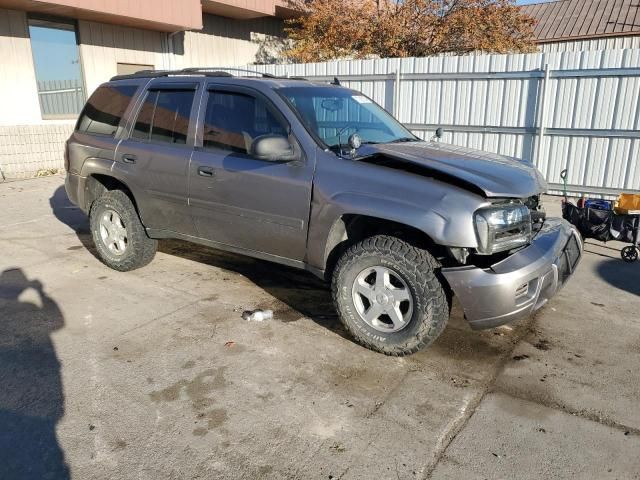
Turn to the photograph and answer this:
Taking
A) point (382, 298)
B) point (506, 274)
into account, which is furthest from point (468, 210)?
point (382, 298)

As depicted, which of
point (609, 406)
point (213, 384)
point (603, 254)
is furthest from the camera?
point (603, 254)

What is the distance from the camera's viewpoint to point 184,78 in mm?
4699

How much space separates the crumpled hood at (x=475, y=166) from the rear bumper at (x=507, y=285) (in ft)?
1.43

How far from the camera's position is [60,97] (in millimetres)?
12367

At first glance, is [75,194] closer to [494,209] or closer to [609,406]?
[494,209]

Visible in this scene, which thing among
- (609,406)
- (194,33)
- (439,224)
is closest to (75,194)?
(439,224)

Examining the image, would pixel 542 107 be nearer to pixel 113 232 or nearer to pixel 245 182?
pixel 245 182

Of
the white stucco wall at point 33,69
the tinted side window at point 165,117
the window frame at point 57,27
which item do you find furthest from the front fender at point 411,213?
the white stucco wall at point 33,69

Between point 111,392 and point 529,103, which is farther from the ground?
point 529,103

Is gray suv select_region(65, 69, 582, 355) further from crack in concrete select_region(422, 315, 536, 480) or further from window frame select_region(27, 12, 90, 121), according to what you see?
window frame select_region(27, 12, 90, 121)

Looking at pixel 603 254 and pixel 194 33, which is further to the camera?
pixel 194 33

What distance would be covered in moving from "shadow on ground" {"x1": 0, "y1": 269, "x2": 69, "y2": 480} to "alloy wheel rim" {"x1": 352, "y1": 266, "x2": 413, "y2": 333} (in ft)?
6.53

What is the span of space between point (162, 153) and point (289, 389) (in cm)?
251

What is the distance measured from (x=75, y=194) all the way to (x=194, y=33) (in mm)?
11236
